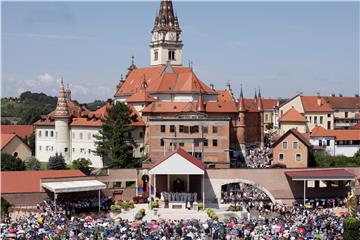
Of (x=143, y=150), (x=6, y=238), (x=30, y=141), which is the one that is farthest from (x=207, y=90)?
(x=6, y=238)

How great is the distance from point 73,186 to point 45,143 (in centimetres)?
3432

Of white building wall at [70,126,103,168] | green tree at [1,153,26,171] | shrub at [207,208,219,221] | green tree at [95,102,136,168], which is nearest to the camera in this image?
shrub at [207,208,219,221]

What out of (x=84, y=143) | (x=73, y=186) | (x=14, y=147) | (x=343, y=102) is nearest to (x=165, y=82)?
(x=84, y=143)

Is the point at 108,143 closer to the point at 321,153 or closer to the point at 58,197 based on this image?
the point at 58,197

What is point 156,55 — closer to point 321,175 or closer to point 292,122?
point 292,122

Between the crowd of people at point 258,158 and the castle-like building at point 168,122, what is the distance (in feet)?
3.90

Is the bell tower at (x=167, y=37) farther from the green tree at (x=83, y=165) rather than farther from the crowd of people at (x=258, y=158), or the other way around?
the green tree at (x=83, y=165)

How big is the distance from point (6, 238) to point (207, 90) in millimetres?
49315

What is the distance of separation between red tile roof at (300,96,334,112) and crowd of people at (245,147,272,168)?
1264 cm

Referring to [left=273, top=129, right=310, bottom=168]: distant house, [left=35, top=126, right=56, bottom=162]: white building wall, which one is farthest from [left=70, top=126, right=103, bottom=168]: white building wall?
[left=273, top=129, right=310, bottom=168]: distant house

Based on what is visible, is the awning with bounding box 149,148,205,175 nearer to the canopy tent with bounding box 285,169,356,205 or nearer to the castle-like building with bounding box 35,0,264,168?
the canopy tent with bounding box 285,169,356,205

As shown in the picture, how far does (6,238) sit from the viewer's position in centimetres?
3481

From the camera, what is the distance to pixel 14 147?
78.9 metres

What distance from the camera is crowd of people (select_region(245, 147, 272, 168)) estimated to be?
71375mm
